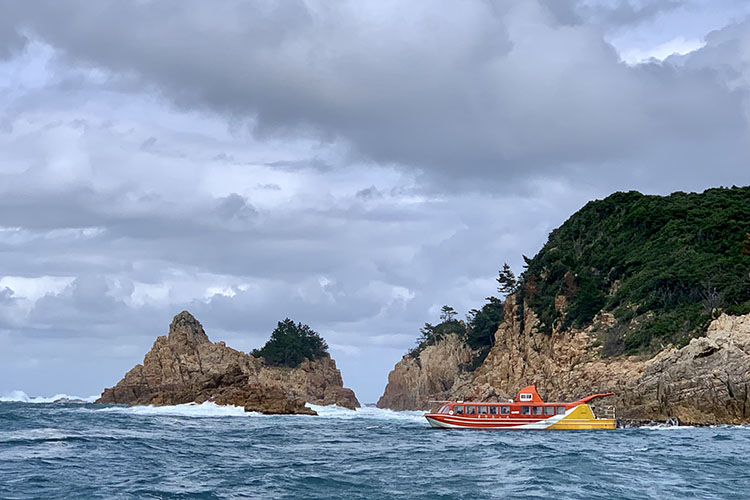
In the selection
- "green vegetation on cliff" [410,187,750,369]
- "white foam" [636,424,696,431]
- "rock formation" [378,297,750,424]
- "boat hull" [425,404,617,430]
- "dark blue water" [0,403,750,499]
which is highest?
"green vegetation on cliff" [410,187,750,369]

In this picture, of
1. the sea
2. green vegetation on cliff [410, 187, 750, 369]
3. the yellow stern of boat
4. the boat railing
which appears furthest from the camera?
green vegetation on cliff [410, 187, 750, 369]

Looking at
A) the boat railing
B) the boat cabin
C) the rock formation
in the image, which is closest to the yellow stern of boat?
the boat cabin

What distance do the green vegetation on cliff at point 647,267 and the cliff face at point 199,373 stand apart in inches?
1717

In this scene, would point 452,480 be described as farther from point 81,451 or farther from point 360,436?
point 360,436

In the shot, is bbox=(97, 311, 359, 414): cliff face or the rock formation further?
bbox=(97, 311, 359, 414): cliff face

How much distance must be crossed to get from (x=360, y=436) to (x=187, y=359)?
92.0 metres

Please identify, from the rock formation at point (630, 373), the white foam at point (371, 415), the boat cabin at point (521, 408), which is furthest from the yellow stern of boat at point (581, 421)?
the white foam at point (371, 415)

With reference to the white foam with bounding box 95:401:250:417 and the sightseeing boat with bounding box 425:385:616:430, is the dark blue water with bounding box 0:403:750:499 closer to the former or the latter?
the sightseeing boat with bounding box 425:385:616:430

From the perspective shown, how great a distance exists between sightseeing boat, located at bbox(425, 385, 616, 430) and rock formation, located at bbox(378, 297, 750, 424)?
21.7 ft

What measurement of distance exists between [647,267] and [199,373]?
7999 cm

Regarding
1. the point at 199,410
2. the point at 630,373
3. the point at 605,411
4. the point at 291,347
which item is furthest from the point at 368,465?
the point at 291,347

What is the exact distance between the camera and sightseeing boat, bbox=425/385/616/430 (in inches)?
2398

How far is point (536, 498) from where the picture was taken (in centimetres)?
2589

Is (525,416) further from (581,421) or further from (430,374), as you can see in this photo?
Answer: (430,374)
